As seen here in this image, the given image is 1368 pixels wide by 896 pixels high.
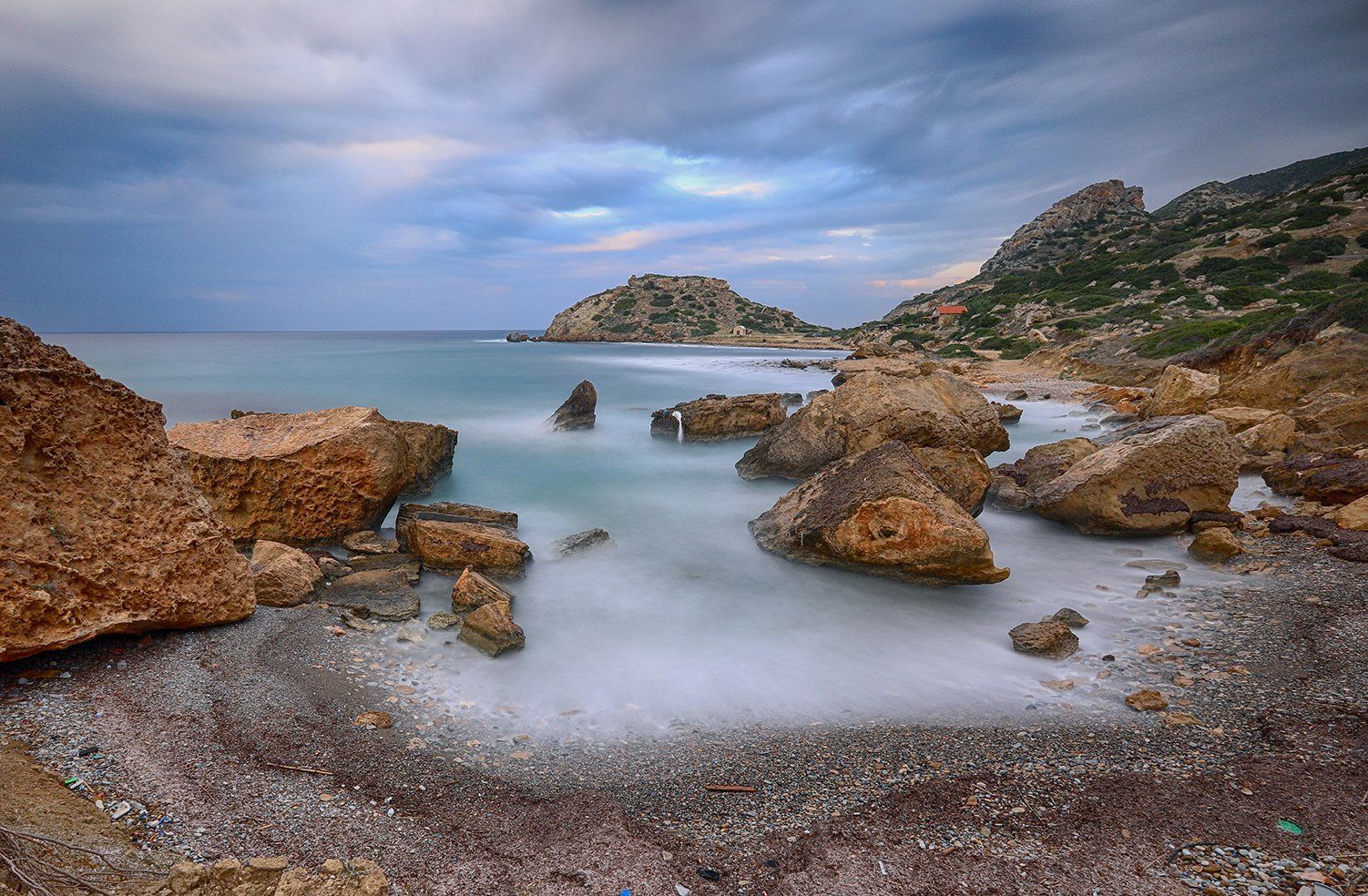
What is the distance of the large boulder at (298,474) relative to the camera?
312 inches

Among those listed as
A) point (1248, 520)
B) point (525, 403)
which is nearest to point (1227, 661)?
point (1248, 520)

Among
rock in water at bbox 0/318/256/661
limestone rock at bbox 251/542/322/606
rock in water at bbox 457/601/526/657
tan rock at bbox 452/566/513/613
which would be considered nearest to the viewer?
rock in water at bbox 0/318/256/661

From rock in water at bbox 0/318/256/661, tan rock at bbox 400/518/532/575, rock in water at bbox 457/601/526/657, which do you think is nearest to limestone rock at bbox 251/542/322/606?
rock in water at bbox 0/318/256/661

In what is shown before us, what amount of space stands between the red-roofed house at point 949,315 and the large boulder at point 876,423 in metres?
44.0

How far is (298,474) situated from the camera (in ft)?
26.2

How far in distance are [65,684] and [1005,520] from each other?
422 inches

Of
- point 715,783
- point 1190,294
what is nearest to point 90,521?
point 715,783

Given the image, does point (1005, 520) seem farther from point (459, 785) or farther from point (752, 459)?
point (459, 785)

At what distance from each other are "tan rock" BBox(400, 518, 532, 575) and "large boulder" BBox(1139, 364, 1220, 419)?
50.1ft

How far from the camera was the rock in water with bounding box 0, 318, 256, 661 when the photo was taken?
417 centimetres

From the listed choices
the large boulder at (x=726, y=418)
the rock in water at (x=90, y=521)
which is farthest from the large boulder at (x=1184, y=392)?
the rock in water at (x=90, y=521)

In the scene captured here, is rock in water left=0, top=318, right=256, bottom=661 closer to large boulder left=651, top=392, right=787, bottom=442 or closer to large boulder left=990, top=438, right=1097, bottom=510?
large boulder left=990, top=438, right=1097, bottom=510

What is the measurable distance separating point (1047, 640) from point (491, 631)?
5.08m

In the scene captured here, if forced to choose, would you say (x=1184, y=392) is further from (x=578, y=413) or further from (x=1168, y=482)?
(x=578, y=413)
